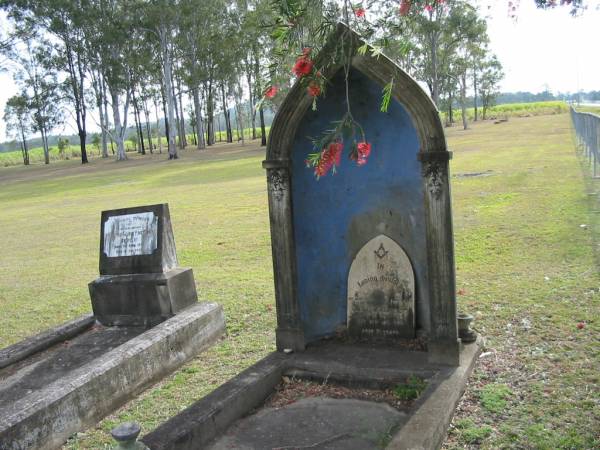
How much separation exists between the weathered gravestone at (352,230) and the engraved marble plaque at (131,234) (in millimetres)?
2159

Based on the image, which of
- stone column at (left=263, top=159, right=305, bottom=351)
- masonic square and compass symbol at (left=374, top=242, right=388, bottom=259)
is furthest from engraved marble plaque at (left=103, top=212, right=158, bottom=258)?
masonic square and compass symbol at (left=374, top=242, right=388, bottom=259)

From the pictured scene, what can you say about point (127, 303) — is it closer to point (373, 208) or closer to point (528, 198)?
point (373, 208)

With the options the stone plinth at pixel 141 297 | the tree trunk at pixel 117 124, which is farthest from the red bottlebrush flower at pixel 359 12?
the tree trunk at pixel 117 124

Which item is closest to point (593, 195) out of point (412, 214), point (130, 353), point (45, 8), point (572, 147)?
point (412, 214)

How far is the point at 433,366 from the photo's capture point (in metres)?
4.73

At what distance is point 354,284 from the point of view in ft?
18.0

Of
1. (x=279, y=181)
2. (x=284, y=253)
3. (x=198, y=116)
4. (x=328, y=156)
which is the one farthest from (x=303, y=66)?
(x=198, y=116)

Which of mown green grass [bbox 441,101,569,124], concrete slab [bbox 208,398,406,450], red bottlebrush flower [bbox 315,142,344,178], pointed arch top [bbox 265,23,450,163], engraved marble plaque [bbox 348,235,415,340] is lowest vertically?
concrete slab [bbox 208,398,406,450]

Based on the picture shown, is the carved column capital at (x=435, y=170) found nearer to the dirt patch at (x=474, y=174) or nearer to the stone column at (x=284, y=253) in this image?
the stone column at (x=284, y=253)

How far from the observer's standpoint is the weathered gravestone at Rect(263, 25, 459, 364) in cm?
519

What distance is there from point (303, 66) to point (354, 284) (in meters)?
2.52

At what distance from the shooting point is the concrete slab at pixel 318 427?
4008 millimetres

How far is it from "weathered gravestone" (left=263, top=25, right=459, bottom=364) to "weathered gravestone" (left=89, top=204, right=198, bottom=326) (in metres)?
1.78

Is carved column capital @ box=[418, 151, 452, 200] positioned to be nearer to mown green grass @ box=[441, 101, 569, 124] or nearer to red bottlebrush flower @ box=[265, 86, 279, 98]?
red bottlebrush flower @ box=[265, 86, 279, 98]
